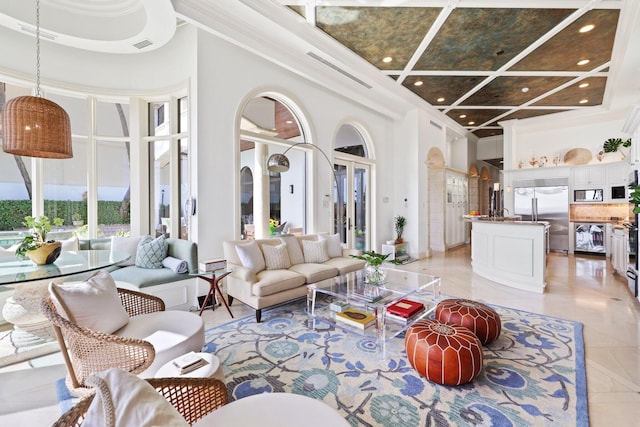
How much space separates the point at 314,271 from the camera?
13.2ft

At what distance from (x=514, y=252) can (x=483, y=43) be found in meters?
3.36

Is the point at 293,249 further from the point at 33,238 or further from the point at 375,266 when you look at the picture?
the point at 33,238

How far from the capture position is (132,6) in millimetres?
3711

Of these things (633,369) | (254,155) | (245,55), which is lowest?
(633,369)

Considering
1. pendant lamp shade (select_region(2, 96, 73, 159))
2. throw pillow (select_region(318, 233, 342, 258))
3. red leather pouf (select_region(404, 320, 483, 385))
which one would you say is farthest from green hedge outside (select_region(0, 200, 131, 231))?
red leather pouf (select_region(404, 320, 483, 385))

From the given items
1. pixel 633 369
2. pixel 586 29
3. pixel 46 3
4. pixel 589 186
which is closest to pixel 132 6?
pixel 46 3

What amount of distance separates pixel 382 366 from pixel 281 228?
11.2ft

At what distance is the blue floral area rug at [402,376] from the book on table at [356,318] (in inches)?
Answer: 6.7

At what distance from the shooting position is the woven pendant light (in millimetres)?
2385

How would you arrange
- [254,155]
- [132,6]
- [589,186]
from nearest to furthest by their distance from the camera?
[132,6] < [254,155] < [589,186]

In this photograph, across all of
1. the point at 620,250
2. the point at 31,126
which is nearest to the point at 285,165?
the point at 31,126

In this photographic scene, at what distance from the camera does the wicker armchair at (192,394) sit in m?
1.26

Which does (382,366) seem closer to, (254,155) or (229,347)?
(229,347)

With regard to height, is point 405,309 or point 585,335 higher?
point 405,309
